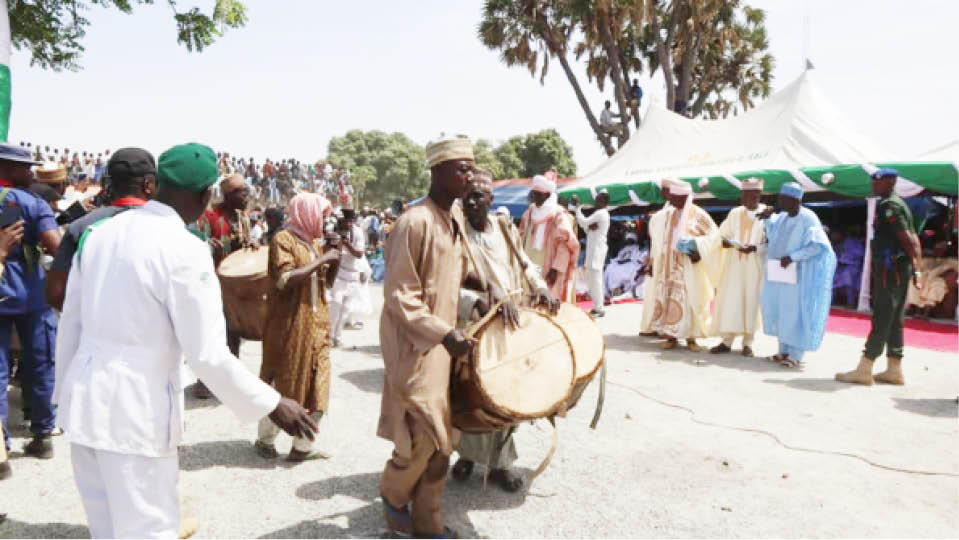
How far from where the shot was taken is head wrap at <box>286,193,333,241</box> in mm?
3885

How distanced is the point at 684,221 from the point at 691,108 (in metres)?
19.2

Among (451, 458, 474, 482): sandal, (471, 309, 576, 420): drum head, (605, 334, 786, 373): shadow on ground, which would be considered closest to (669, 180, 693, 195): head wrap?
(605, 334, 786, 373): shadow on ground

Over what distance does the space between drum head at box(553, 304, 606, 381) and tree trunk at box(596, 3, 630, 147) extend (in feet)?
65.0

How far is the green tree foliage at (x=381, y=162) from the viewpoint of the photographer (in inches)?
2852

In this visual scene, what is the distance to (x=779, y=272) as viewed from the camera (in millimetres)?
6977

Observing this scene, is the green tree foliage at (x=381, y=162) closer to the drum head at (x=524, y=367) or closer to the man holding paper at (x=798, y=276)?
the man holding paper at (x=798, y=276)

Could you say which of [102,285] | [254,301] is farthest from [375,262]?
[102,285]

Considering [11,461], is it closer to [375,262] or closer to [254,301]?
[254,301]

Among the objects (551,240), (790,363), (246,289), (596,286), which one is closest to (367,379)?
(246,289)

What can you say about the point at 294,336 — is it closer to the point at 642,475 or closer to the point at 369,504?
the point at 369,504

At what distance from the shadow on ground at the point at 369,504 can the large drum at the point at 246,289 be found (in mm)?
1340

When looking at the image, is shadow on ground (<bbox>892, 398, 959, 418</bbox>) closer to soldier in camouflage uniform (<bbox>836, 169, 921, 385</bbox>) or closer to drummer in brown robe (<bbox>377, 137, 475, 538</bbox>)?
soldier in camouflage uniform (<bbox>836, 169, 921, 385</bbox>)

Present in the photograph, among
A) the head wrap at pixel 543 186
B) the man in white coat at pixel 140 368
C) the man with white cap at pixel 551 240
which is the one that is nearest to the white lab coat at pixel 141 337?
the man in white coat at pixel 140 368

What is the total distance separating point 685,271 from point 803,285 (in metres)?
1.30
